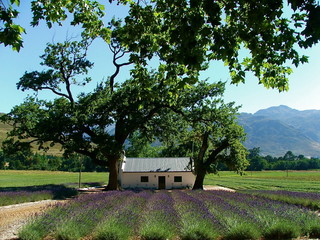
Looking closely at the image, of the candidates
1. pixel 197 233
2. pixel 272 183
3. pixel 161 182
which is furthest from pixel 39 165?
pixel 197 233

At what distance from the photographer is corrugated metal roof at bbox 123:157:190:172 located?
4075cm

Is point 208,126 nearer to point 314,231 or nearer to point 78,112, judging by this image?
point 78,112

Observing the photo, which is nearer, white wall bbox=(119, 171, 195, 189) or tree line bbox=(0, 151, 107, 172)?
white wall bbox=(119, 171, 195, 189)

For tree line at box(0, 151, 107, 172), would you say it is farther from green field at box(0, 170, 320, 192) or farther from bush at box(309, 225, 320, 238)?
bush at box(309, 225, 320, 238)

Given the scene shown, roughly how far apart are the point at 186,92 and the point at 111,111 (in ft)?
24.7

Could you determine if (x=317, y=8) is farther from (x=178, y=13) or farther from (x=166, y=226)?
(x=166, y=226)

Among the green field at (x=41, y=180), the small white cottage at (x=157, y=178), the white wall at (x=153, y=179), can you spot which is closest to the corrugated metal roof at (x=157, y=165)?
the small white cottage at (x=157, y=178)

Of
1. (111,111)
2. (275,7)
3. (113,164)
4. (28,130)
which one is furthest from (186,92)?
(275,7)

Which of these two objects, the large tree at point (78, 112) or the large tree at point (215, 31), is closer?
the large tree at point (215, 31)

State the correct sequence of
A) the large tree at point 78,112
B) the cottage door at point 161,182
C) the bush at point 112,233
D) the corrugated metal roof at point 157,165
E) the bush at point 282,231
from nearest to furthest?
the bush at point 112,233, the bush at point 282,231, the large tree at point 78,112, the cottage door at point 161,182, the corrugated metal roof at point 157,165

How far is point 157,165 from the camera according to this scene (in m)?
42.5

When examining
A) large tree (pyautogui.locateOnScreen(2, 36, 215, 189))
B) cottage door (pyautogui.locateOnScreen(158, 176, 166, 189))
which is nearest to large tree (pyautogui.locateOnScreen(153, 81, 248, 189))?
large tree (pyautogui.locateOnScreen(2, 36, 215, 189))

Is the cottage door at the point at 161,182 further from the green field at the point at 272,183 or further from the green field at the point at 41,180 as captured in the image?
the green field at the point at 41,180

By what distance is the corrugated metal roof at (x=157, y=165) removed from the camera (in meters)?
40.8
